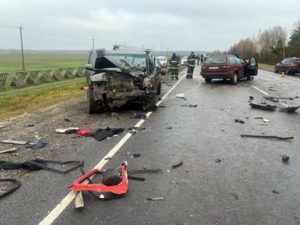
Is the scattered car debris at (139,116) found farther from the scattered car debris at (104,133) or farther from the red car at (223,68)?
the red car at (223,68)

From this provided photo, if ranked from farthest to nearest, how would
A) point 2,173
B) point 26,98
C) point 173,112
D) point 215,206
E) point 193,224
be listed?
point 26,98 < point 173,112 < point 2,173 < point 215,206 < point 193,224

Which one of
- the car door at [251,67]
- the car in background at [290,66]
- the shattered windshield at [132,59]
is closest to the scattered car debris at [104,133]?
the shattered windshield at [132,59]

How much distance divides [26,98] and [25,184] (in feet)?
45.2

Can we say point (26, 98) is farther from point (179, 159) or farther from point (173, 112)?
point (179, 159)

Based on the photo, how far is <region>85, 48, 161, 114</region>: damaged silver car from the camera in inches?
495

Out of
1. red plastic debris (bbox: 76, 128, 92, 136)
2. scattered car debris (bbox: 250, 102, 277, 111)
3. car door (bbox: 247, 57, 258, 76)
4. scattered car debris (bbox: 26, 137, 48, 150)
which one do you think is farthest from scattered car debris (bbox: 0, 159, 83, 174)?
car door (bbox: 247, 57, 258, 76)

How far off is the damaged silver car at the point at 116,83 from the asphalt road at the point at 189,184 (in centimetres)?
302

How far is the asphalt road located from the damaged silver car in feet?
9.92

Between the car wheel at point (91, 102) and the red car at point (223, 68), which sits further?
the red car at point (223, 68)

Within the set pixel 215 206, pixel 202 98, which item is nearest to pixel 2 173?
pixel 215 206

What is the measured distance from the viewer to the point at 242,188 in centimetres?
557

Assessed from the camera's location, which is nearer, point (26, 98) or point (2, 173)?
point (2, 173)

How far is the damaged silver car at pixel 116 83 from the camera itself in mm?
12570

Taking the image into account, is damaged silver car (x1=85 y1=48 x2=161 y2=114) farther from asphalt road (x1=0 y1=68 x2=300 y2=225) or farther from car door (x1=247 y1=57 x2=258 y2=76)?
car door (x1=247 y1=57 x2=258 y2=76)
